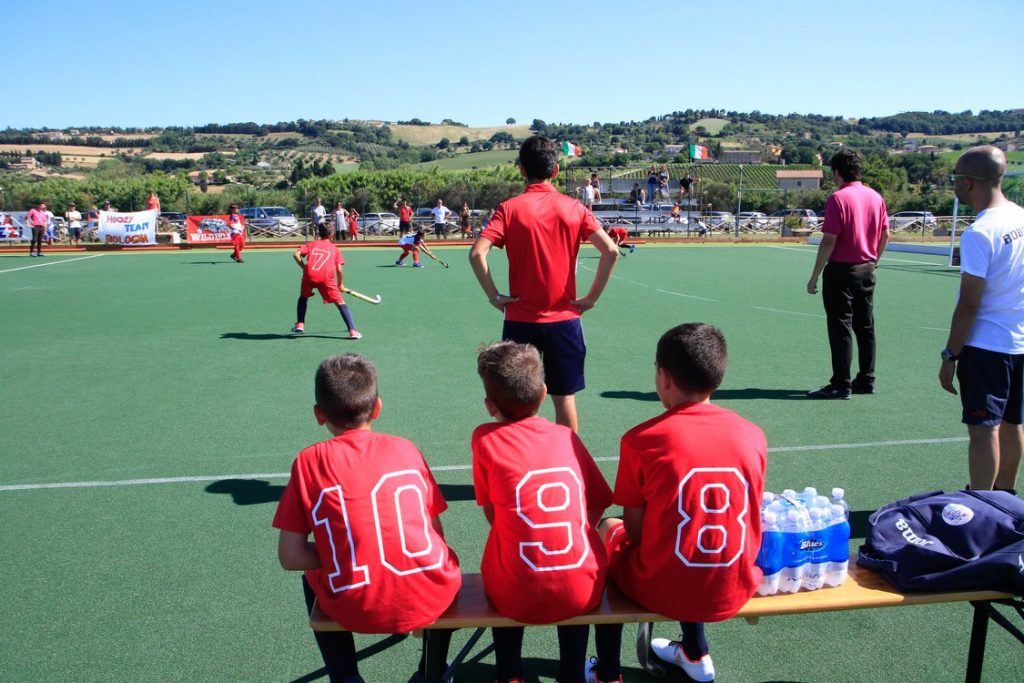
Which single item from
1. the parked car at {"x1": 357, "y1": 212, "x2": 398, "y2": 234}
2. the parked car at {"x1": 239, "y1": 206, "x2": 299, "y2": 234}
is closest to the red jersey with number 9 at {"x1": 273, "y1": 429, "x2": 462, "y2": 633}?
the parked car at {"x1": 239, "y1": 206, "x2": 299, "y2": 234}

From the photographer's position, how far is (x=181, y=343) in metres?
10.2

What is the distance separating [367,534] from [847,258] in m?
5.87

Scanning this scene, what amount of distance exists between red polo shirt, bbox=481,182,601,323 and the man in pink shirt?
320 centimetres

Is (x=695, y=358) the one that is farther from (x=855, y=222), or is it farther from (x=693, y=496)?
(x=855, y=222)

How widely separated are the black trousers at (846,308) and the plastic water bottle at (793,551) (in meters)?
4.71

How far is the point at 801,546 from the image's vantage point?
8.80ft

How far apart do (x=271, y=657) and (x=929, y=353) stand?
28.3 feet

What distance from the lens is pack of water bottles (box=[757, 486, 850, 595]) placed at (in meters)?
2.68

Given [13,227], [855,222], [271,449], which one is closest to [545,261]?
[271,449]

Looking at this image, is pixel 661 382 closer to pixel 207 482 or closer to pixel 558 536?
pixel 558 536

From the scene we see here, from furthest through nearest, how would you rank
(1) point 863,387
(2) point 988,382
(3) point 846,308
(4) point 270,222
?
(4) point 270,222 < (1) point 863,387 < (3) point 846,308 < (2) point 988,382

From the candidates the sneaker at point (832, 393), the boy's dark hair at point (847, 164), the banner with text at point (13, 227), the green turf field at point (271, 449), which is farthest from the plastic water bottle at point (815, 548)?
the banner with text at point (13, 227)

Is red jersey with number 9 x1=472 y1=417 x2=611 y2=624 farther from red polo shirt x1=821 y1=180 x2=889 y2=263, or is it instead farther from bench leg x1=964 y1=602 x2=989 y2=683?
red polo shirt x1=821 y1=180 x2=889 y2=263

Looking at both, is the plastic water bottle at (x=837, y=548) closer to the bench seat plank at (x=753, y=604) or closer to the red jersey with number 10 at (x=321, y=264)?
the bench seat plank at (x=753, y=604)
